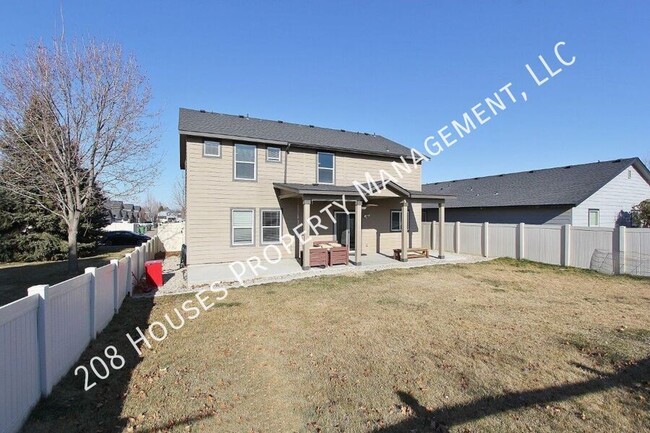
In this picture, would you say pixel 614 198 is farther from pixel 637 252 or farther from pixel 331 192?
pixel 331 192

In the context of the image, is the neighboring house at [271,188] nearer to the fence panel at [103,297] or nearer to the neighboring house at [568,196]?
the fence panel at [103,297]

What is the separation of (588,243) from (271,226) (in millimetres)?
12690

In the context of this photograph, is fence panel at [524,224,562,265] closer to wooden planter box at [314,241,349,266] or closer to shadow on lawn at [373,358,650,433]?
wooden planter box at [314,241,349,266]

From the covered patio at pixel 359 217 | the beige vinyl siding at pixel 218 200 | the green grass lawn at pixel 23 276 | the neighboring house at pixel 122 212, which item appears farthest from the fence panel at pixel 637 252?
the neighboring house at pixel 122 212

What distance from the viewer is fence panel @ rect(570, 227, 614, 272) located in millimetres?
11209

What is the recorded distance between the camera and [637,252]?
10.5 metres

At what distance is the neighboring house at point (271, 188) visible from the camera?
39.6 ft

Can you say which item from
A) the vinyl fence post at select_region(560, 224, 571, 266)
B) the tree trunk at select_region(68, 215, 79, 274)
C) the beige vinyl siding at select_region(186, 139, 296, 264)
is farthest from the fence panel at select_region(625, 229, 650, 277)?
the tree trunk at select_region(68, 215, 79, 274)

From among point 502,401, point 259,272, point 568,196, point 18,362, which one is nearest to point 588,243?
point 568,196

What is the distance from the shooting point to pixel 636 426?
9.85 ft

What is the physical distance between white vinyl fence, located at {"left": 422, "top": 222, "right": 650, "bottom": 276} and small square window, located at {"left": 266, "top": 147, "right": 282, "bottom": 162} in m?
9.45

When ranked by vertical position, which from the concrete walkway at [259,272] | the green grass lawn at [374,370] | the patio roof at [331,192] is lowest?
the green grass lawn at [374,370]

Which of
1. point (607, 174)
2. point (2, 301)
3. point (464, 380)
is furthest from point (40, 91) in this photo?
point (607, 174)

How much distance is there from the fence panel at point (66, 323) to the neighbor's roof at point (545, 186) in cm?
1981
